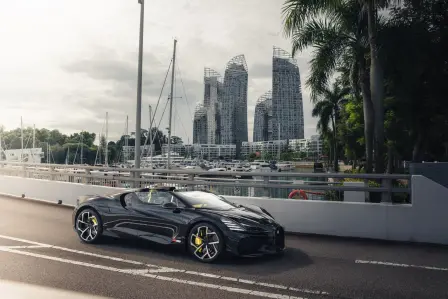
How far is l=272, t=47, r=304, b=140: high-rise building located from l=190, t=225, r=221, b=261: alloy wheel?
11405 centimetres

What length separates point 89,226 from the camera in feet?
30.2

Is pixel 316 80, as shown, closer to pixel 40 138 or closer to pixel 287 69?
pixel 287 69

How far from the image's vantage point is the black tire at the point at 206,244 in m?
7.60

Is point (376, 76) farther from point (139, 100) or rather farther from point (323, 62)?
point (139, 100)

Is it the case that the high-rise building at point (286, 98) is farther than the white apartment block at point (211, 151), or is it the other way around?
the high-rise building at point (286, 98)

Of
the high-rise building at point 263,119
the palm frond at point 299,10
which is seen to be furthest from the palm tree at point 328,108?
the high-rise building at point 263,119

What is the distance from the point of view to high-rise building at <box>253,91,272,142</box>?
160125 millimetres

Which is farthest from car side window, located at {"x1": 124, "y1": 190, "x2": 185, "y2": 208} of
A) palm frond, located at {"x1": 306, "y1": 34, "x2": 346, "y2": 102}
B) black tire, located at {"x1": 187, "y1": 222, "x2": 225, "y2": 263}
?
palm frond, located at {"x1": 306, "y1": 34, "x2": 346, "y2": 102}

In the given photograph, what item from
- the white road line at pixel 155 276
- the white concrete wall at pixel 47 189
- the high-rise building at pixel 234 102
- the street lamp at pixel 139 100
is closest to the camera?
the white road line at pixel 155 276

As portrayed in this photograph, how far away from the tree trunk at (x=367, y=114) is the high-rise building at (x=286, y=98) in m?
98.2

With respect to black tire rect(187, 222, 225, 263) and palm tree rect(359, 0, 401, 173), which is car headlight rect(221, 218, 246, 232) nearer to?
black tire rect(187, 222, 225, 263)

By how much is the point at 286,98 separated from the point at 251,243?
136783 millimetres

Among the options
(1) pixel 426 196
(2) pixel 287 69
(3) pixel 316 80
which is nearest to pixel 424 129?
(3) pixel 316 80

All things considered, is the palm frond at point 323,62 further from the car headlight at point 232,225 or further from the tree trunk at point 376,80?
the car headlight at point 232,225
